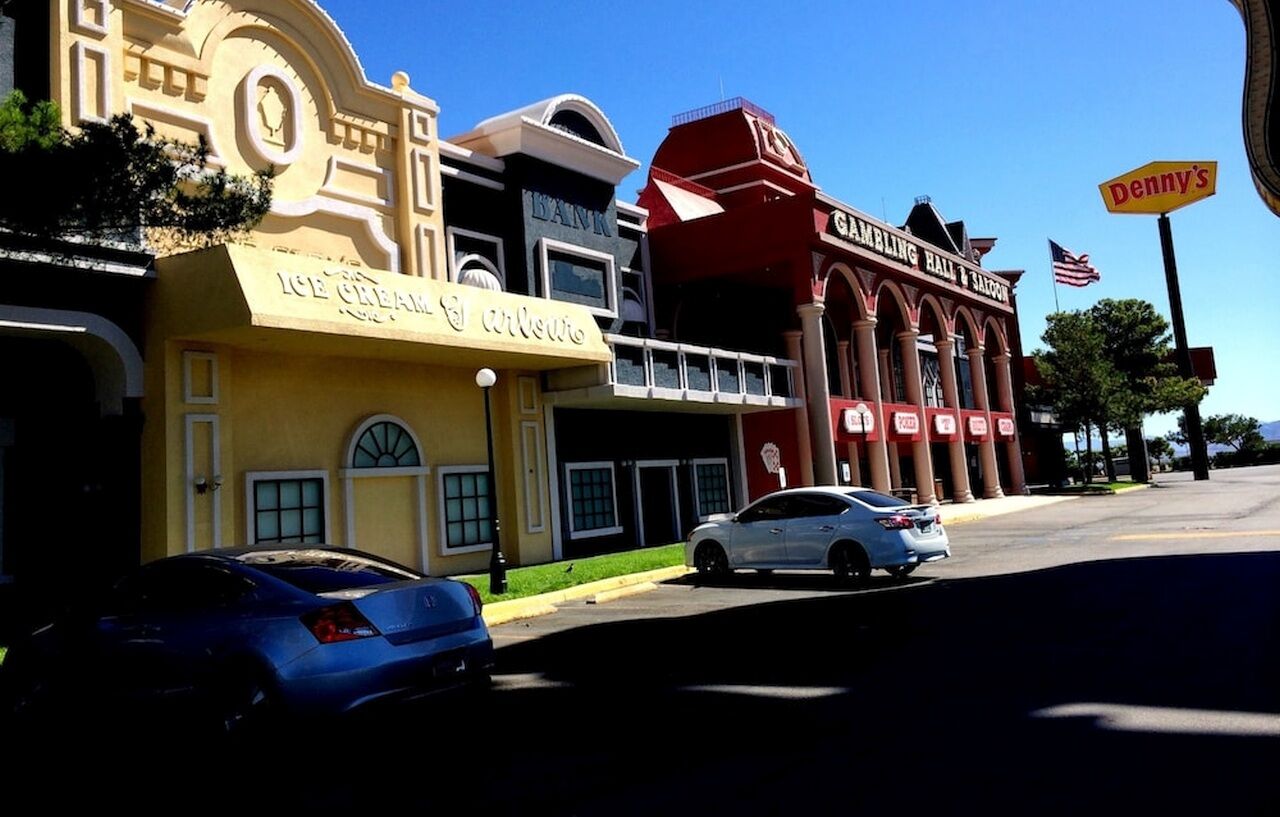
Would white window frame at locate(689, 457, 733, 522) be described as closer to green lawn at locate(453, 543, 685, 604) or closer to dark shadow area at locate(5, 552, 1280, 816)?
green lawn at locate(453, 543, 685, 604)

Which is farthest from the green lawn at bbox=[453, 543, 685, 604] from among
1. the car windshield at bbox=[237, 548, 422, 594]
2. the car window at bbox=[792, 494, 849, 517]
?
the car windshield at bbox=[237, 548, 422, 594]

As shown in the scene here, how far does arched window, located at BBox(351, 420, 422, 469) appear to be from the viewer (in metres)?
17.8

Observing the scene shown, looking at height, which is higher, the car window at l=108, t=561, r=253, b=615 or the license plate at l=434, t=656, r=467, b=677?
the car window at l=108, t=561, r=253, b=615

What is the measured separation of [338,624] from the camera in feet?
19.4

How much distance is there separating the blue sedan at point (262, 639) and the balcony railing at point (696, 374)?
14.2m

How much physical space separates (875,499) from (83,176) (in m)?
11.6

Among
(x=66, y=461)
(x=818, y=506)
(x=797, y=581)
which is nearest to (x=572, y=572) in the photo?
(x=797, y=581)

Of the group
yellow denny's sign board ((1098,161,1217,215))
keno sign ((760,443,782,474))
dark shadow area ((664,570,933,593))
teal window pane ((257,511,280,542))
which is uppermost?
yellow denny's sign board ((1098,161,1217,215))

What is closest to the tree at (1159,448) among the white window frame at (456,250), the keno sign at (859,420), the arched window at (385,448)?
the keno sign at (859,420)

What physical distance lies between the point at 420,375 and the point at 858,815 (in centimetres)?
1587

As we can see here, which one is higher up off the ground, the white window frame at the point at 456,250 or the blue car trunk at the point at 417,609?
the white window frame at the point at 456,250

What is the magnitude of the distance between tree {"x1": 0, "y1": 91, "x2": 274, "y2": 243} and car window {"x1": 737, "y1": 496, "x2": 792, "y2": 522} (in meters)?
9.57

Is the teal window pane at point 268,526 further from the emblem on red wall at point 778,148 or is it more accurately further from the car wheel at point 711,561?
the emblem on red wall at point 778,148

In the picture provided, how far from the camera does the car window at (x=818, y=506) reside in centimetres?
1460
